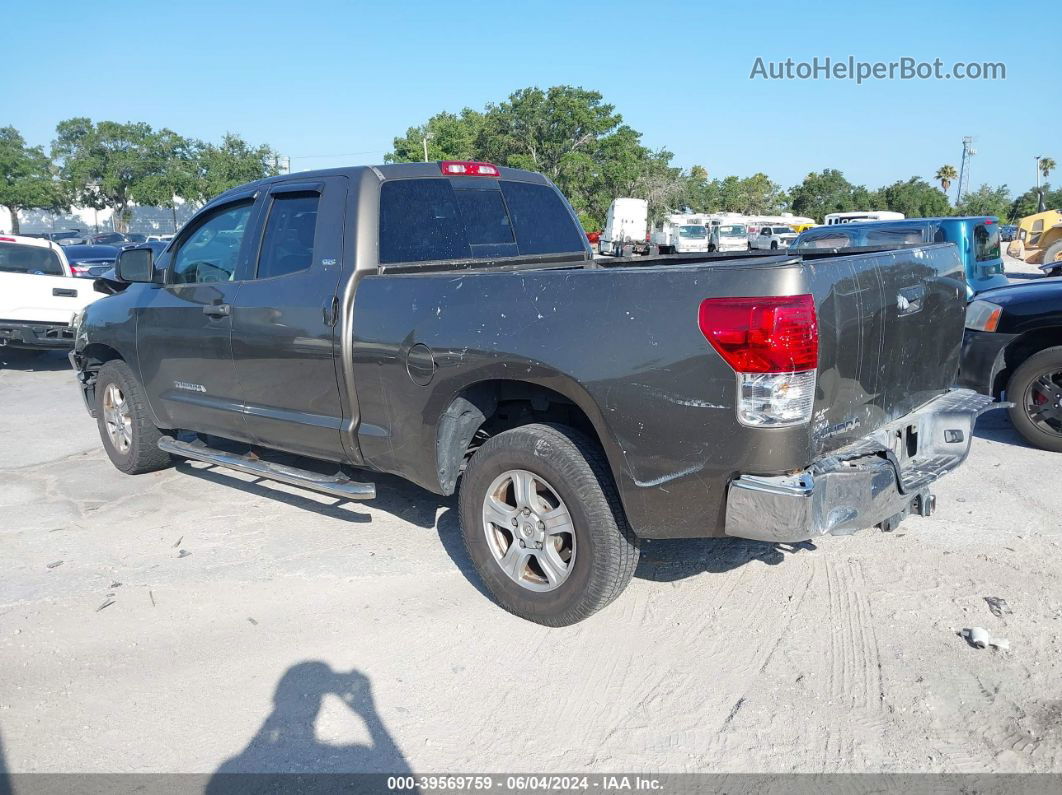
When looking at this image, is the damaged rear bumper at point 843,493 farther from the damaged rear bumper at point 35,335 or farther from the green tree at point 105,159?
the green tree at point 105,159

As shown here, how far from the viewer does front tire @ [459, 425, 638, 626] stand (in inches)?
136

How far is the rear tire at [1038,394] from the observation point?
236 inches

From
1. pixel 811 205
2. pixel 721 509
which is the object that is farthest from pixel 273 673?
pixel 811 205

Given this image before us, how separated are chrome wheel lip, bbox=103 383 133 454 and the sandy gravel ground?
1.00 metres

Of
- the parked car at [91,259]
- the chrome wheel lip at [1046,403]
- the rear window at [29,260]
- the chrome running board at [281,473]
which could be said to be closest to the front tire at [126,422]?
the chrome running board at [281,473]

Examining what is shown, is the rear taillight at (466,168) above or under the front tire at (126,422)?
above

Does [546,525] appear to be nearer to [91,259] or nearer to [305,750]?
[305,750]

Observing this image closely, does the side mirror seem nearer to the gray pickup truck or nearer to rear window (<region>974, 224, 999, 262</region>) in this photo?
the gray pickup truck

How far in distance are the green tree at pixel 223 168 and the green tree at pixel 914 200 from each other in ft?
149

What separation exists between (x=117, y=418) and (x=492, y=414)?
3746 mm

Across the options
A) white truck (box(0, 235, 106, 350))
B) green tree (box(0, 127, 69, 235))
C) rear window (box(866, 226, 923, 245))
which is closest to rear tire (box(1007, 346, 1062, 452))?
rear window (box(866, 226, 923, 245))

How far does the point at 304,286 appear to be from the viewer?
14.5 ft

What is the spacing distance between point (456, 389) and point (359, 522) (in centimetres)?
180

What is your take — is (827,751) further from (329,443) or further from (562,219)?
(562,219)
